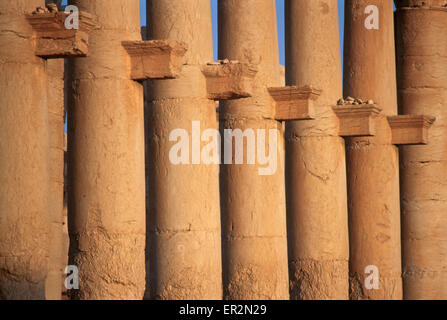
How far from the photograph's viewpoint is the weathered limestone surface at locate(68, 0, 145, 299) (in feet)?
71.8

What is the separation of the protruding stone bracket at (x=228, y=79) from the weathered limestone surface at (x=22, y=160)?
6238 millimetres

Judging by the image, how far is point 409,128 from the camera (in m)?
35.9

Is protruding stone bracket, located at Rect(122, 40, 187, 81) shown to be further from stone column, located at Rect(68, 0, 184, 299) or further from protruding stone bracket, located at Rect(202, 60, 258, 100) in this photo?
protruding stone bracket, located at Rect(202, 60, 258, 100)

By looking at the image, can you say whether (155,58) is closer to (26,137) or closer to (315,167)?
(26,137)

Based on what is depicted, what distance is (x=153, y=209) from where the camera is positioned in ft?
83.3

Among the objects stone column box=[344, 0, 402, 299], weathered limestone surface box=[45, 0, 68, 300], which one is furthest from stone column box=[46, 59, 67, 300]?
stone column box=[344, 0, 402, 299]

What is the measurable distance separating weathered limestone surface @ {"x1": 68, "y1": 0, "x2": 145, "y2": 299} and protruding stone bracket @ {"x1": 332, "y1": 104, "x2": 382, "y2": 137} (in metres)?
10.8

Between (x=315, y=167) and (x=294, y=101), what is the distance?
133 inches

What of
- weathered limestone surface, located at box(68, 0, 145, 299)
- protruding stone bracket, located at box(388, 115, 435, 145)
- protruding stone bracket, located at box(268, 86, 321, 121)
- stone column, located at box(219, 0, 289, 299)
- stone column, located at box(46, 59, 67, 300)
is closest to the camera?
weathered limestone surface, located at box(68, 0, 145, 299)

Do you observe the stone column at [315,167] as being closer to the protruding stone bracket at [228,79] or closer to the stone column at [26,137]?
the protruding stone bracket at [228,79]

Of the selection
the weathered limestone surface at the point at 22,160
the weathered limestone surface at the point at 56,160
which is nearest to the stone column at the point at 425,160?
the weathered limestone surface at the point at 56,160

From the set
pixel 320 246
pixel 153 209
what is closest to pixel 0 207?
pixel 153 209

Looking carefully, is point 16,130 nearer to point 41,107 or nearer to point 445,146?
point 41,107

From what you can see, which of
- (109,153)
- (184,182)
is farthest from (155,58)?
(184,182)
